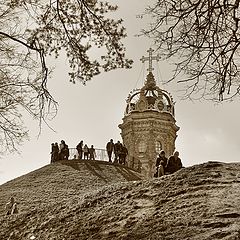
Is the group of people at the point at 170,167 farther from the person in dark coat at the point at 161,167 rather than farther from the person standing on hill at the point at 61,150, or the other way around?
the person standing on hill at the point at 61,150

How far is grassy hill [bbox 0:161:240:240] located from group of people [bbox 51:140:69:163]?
2052cm

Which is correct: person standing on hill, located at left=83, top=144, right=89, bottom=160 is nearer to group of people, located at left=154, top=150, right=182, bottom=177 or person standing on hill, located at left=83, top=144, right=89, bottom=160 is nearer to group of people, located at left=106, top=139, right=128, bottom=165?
group of people, located at left=106, top=139, right=128, bottom=165

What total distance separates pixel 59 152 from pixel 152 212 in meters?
25.2

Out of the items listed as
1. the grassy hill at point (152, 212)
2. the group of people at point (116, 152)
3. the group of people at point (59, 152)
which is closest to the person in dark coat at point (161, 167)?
the grassy hill at point (152, 212)

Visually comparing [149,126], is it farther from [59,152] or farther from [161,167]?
[161,167]

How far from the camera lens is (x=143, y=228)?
12562 millimetres

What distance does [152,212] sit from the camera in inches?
531

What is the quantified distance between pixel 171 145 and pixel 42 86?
47.9 m

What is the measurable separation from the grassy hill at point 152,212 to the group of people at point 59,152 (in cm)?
2052

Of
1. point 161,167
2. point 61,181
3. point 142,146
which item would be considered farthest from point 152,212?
point 142,146

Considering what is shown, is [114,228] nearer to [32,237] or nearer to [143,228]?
[143,228]

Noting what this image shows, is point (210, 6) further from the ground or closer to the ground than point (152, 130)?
closer to the ground

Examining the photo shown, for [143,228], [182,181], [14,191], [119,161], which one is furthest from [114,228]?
[119,161]

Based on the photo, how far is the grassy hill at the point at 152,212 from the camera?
39.3 ft
